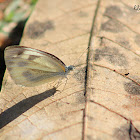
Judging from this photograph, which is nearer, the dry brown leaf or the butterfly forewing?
the dry brown leaf

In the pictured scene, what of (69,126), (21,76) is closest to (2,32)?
(21,76)

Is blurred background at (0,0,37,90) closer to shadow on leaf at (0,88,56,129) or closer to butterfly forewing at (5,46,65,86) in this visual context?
butterfly forewing at (5,46,65,86)

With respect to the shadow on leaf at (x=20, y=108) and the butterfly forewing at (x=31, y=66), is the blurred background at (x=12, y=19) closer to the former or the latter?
the butterfly forewing at (x=31, y=66)

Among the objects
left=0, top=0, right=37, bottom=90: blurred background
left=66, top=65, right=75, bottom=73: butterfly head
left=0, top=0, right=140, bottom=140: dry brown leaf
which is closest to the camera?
left=0, top=0, right=140, bottom=140: dry brown leaf

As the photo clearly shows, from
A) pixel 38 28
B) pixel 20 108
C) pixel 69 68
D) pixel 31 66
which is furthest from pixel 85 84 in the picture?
pixel 38 28

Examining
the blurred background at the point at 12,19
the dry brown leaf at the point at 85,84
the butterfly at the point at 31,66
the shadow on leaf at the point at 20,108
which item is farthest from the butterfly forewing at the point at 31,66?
the blurred background at the point at 12,19

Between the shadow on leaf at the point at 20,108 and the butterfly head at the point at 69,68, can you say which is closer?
the shadow on leaf at the point at 20,108

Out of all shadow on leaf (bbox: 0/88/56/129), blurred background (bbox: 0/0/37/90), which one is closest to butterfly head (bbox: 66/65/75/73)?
shadow on leaf (bbox: 0/88/56/129)

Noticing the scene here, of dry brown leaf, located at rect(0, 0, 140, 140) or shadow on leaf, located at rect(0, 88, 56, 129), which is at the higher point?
dry brown leaf, located at rect(0, 0, 140, 140)
